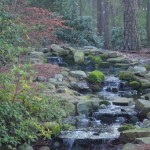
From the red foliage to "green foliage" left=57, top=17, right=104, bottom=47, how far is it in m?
1.29

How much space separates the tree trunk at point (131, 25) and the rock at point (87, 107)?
6.69 m

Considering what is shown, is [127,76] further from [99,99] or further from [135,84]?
[99,99]

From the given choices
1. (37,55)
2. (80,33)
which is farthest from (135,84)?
(80,33)

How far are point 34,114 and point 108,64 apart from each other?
5.78 meters

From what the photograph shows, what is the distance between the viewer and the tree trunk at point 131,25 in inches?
535

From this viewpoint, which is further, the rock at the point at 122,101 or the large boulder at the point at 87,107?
the rock at the point at 122,101

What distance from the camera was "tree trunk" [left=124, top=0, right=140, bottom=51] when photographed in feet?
44.6

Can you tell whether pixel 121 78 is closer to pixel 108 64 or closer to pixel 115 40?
pixel 108 64

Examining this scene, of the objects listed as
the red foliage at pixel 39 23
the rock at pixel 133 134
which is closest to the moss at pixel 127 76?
the red foliage at pixel 39 23

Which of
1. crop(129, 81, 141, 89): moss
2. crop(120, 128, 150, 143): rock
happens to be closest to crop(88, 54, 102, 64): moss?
crop(129, 81, 141, 89): moss

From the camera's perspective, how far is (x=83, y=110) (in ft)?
24.3

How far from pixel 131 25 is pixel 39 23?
3.68 m

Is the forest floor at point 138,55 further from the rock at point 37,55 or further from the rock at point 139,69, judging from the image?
the rock at point 37,55

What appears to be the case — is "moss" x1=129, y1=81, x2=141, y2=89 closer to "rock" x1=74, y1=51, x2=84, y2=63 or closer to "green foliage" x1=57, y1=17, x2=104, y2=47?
"rock" x1=74, y1=51, x2=84, y2=63
